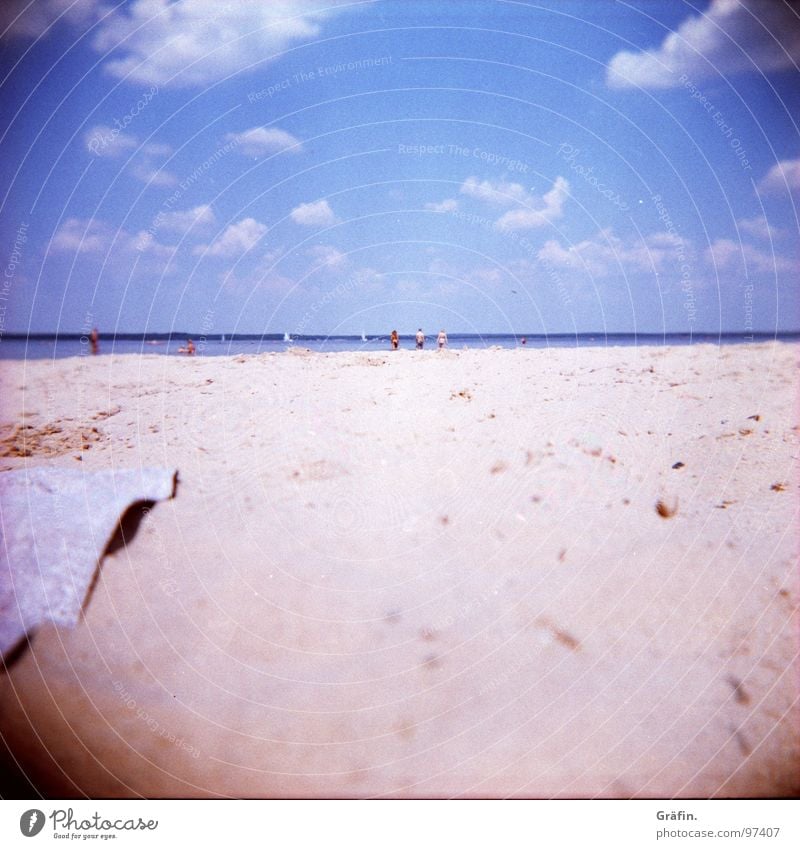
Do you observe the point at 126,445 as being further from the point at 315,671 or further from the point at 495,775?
the point at 495,775

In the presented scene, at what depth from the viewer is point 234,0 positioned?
226 cm

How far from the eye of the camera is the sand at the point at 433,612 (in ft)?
6.08

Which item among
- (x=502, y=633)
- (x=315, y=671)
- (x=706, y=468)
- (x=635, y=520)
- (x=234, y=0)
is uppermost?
(x=234, y=0)

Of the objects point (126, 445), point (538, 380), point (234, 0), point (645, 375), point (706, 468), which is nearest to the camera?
point (234, 0)

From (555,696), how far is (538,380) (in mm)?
2328

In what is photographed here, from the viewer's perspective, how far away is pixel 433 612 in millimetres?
2137

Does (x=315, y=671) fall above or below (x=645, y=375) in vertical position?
below

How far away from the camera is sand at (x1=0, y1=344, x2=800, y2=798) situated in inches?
72.9

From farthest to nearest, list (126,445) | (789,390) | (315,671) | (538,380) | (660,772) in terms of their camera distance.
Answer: (538,380) < (789,390) < (126,445) < (315,671) < (660,772)

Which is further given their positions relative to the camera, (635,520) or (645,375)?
(645,375)

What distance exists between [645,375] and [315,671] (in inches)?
112
